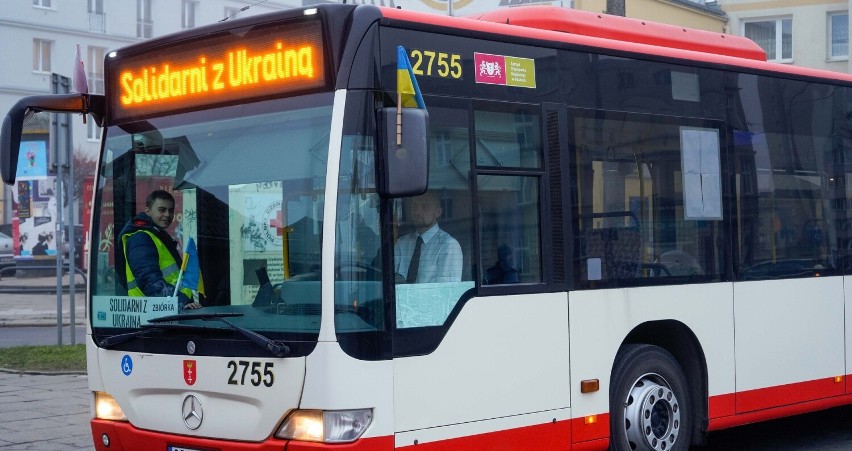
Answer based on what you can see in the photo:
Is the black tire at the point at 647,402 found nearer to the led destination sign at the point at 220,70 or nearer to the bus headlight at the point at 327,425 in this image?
the bus headlight at the point at 327,425

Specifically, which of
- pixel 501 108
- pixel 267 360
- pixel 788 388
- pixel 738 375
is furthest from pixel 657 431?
pixel 267 360

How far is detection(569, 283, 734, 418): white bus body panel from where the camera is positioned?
23.9 ft

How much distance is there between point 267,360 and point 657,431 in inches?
115

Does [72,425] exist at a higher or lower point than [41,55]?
lower

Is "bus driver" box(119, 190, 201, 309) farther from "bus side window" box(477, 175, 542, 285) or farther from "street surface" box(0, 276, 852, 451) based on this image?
"street surface" box(0, 276, 852, 451)

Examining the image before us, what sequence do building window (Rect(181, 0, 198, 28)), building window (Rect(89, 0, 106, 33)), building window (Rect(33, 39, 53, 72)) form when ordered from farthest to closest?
building window (Rect(89, 0, 106, 33)) < building window (Rect(33, 39, 53, 72)) < building window (Rect(181, 0, 198, 28))

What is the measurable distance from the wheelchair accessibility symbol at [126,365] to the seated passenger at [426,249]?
174 cm

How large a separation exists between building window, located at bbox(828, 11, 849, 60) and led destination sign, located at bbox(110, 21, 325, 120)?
126 ft

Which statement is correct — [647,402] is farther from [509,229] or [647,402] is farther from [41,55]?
[41,55]

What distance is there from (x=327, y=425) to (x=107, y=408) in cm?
175

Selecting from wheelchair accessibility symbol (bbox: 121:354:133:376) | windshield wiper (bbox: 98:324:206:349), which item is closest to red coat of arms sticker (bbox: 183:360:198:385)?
windshield wiper (bbox: 98:324:206:349)

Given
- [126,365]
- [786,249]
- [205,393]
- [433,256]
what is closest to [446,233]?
[433,256]

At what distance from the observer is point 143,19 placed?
172ft

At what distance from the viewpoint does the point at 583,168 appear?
291 inches
